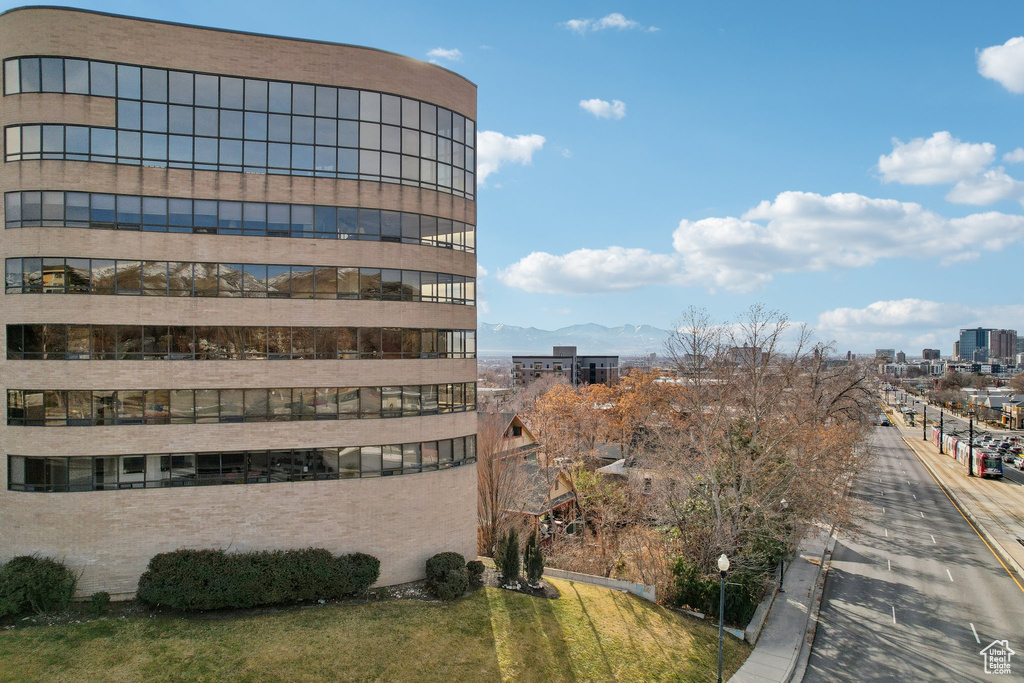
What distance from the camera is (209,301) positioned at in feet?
70.6

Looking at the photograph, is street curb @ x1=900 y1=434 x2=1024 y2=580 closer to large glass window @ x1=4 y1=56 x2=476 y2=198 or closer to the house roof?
the house roof

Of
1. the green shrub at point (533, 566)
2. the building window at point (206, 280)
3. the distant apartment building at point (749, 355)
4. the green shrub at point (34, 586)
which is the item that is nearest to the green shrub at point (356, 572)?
the green shrub at point (533, 566)

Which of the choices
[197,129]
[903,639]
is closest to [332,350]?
[197,129]

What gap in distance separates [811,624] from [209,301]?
27108mm

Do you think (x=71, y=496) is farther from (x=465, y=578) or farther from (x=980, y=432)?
(x=980, y=432)

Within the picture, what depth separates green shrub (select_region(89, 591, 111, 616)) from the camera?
19.5 m

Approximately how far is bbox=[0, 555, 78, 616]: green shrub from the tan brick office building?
2.14ft

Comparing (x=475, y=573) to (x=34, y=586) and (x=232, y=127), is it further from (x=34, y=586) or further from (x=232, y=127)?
(x=232, y=127)

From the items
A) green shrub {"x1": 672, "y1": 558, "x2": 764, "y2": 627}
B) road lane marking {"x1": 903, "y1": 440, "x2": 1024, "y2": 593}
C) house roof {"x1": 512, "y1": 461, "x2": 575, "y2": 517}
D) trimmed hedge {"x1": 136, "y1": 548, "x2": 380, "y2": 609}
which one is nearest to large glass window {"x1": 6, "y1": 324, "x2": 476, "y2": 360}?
trimmed hedge {"x1": 136, "y1": 548, "x2": 380, "y2": 609}

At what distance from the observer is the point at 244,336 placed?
21.9 meters

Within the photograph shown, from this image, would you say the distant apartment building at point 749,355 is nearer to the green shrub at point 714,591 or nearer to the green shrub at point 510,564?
the green shrub at point 714,591

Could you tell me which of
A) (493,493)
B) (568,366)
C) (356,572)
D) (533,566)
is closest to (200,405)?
(356,572)

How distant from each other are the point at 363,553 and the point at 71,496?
10.4 meters

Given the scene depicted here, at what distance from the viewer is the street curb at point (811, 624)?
19422 millimetres
